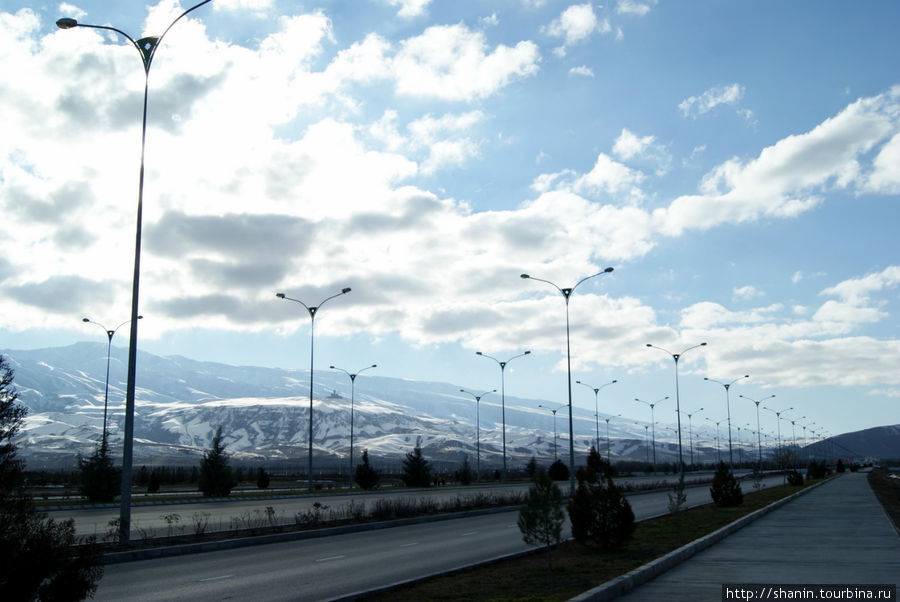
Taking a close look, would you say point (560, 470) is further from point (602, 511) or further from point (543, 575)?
point (543, 575)

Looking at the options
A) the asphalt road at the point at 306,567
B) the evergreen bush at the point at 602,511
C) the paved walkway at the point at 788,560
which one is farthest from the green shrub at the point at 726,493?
the evergreen bush at the point at 602,511

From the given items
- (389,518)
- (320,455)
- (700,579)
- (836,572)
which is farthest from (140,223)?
(320,455)

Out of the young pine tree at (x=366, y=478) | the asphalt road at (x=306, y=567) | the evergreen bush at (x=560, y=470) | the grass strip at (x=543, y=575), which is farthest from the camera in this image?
the evergreen bush at (x=560, y=470)

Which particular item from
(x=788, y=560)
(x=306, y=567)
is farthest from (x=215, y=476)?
(x=788, y=560)

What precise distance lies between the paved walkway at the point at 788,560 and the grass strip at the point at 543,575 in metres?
0.75

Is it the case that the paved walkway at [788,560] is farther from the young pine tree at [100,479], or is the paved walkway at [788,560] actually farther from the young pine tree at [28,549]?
the young pine tree at [100,479]

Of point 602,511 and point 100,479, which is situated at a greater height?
point 602,511

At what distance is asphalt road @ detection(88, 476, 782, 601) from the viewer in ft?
38.2

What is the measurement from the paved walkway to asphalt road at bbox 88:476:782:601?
4121mm

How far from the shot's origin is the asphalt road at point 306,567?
11.6m

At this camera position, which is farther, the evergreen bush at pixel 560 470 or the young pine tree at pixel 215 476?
the evergreen bush at pixel 560 470

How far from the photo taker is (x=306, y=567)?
14492 mm

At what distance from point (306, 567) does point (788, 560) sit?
28.3ft

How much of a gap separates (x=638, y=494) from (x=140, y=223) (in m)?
36.1
